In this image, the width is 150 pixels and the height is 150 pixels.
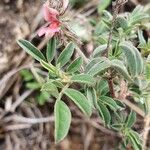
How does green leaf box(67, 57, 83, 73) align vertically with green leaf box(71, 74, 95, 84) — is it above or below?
above

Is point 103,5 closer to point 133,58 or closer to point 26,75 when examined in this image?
point 26,75

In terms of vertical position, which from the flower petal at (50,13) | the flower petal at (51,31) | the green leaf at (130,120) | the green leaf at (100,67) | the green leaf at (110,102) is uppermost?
the flower petal at (50,13)

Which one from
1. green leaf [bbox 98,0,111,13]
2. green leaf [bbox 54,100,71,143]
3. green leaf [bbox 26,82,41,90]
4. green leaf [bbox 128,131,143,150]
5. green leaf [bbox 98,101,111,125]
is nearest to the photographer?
green leaf [bbox 54,100,71,143]

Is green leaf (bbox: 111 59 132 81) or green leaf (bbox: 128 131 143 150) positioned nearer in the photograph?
green leaf (bbox: 111 59 132 81)

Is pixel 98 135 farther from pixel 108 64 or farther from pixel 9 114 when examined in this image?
pixel 108 64

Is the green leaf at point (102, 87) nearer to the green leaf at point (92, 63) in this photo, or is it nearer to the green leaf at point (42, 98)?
the green leaf at point (92, 63)

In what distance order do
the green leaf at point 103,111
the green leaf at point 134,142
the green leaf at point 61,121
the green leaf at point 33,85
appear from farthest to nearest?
the green leaf at point 33,85, the green leaf at point 134,142, the green leaf at point 103,111, the green leaf at point 61,121

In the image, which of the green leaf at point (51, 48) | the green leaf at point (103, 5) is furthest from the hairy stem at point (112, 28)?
the green leaf at point (103, 5)

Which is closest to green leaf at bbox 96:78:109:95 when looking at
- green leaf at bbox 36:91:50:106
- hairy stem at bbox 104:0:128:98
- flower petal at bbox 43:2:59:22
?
hairy stem at bbox 104:0:128:98

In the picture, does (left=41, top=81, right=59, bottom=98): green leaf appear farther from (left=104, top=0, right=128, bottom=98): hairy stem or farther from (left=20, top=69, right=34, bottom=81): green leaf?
(left=20, top=69, right=34, bottom=81): green leaf
